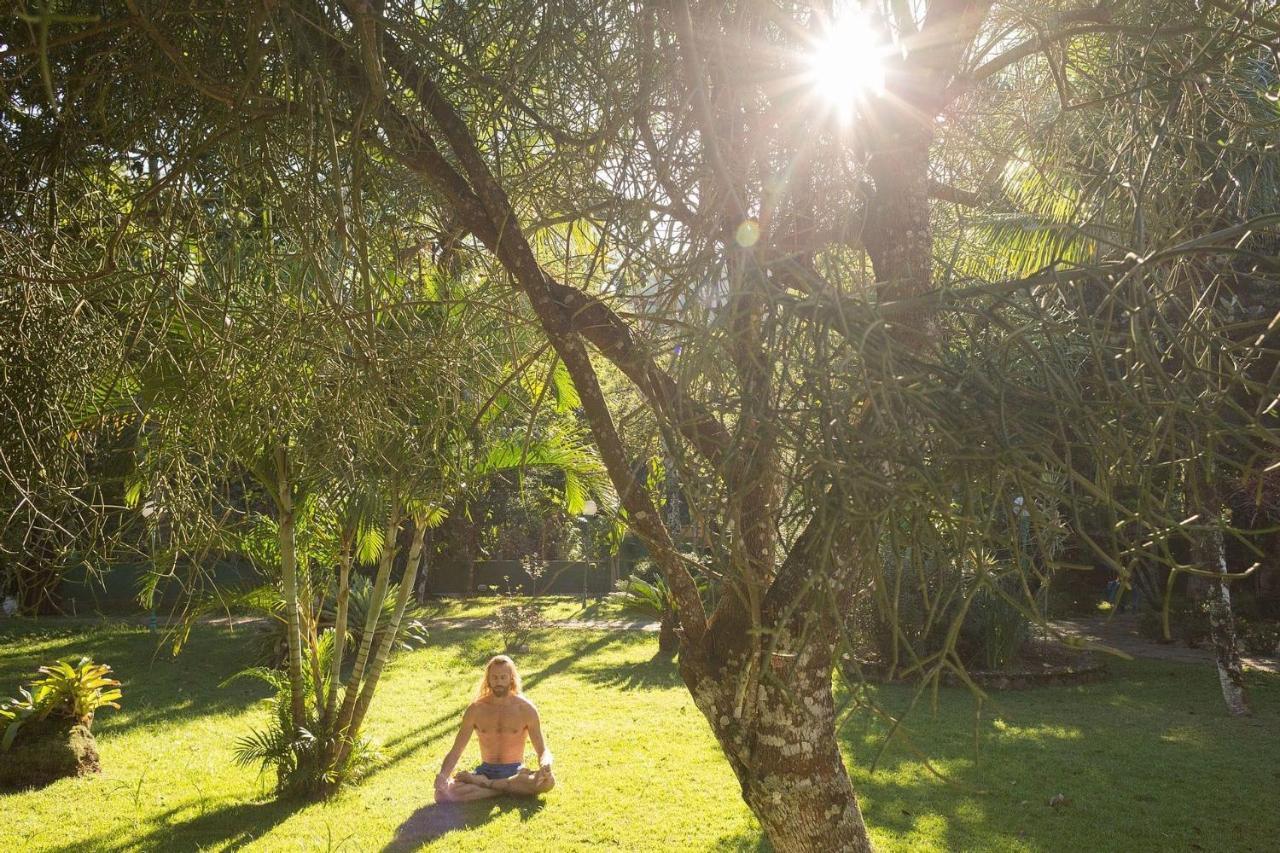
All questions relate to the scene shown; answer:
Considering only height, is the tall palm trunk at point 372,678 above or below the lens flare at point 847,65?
below

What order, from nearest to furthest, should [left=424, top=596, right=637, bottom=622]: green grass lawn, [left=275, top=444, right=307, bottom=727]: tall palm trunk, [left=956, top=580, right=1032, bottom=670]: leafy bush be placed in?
1. [left=275, top=444, right=307, bottom=727]: tall palm trunk
2. [left=956, top=580, right=1032, bottom=670]: leafy bush
3. [left=424, top=596, right=637, bottom=622]: green grass lawn

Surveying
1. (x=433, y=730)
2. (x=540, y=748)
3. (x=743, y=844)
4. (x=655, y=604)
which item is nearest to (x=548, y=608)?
(x=655, y=604)

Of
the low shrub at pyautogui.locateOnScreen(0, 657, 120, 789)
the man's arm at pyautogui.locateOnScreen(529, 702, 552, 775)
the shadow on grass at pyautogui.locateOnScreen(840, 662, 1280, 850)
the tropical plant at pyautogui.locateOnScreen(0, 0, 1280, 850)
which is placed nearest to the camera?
the tropical plant at pyautogui.locateOnScreen(0, 0, 1280, 850)

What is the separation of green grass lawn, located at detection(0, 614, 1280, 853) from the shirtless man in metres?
0.17

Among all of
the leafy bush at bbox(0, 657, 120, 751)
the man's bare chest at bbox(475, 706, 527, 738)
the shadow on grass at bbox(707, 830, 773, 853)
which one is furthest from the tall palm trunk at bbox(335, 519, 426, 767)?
the shadow on grass at bbox(707, 830, 773, 853)

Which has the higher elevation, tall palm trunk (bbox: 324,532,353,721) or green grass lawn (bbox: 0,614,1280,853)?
tall palm trunk (bbox: 324,532,353,721)

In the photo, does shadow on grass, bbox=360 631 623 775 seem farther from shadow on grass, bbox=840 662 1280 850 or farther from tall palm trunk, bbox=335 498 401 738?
shadow on grass, bbox=840 662 1280 850

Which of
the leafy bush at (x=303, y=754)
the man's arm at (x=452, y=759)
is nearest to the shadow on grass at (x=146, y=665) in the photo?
the leafy bush at (x=303, y=754)

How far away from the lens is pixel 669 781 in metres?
8.09

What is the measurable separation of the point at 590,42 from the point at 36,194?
1642mm

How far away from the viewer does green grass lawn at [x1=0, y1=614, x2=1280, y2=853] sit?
21.9 ft

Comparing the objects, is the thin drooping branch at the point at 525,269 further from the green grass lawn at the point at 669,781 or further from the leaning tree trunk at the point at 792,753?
the green grass lawn at the point at 669,781

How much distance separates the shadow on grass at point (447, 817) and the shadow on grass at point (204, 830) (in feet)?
3.31

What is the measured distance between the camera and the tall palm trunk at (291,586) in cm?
704
